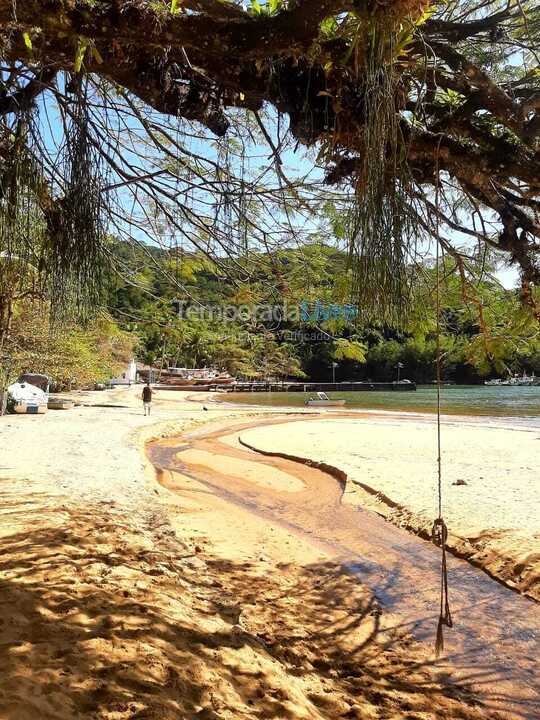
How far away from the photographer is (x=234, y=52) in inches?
71.9

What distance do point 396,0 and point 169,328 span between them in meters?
3.06

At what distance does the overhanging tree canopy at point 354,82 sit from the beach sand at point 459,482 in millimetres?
3585

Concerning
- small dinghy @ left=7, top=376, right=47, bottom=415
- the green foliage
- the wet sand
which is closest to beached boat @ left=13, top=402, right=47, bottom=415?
small dinghy @ left=7, top=376, right=47, bottom=415

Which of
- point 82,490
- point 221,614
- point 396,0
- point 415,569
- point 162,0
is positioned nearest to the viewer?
point 396,0

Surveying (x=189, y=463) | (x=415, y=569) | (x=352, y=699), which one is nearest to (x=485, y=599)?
(x=415, y=569)

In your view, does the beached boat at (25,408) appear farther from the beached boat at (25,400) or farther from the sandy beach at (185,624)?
the sandy beach at (185,624)

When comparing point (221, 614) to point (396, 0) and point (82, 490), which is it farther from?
point (82, 490)

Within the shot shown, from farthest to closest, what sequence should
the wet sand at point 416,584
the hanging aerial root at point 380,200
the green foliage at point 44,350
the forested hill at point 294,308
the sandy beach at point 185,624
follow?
the green foliage at point 44,350 < the wet sand at point 416,584 < the forested hill at point 294,308 < the sandy beach at point 185,624 < the hanging aerial root at point 380,200

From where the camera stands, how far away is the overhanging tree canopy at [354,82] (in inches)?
54.5

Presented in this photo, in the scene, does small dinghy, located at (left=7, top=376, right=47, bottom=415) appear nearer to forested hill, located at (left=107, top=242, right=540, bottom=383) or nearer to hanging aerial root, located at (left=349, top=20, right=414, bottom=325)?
forested hill, located at (left=107, top=242, right=540, bottom=383)


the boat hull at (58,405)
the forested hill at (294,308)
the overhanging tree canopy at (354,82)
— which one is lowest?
the boat hull at (58,405)

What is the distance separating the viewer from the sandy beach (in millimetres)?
1911

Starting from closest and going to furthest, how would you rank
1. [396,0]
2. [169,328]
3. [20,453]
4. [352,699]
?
[396,0]
[352,699]
[169,328]
[20,453]

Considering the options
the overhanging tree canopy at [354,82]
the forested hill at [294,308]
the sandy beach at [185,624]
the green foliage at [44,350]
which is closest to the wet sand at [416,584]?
the sandy beach at [185,624]
